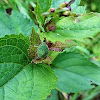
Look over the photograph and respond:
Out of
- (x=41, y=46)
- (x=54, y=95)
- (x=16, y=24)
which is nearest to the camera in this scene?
(x=41, y=46)

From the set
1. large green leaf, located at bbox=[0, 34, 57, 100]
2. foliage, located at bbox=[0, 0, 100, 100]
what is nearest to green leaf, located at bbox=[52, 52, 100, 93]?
foliage, located at bbox=[0, 0, 100, 100]

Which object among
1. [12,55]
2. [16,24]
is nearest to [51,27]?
[12,55]

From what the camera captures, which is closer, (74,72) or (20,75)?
(20,75)

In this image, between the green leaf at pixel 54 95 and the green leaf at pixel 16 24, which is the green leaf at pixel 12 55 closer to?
the green leaf at pixel 16 24

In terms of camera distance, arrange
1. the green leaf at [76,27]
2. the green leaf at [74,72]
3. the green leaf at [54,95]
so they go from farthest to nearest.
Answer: the green leaf at [54,95] → the green leaf at [74,72] → the green leaf at [76,27]

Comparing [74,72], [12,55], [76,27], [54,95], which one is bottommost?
[54,95]

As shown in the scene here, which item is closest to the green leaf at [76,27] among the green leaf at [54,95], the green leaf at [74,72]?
the green leaf at [74,72]

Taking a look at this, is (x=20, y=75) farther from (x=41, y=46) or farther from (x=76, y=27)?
(x=76, y=27)

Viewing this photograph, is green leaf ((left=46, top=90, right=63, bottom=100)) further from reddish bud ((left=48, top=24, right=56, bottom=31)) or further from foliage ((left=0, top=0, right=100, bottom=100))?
reddish bud ((left=48, top=24, right=56, bottom=31))
